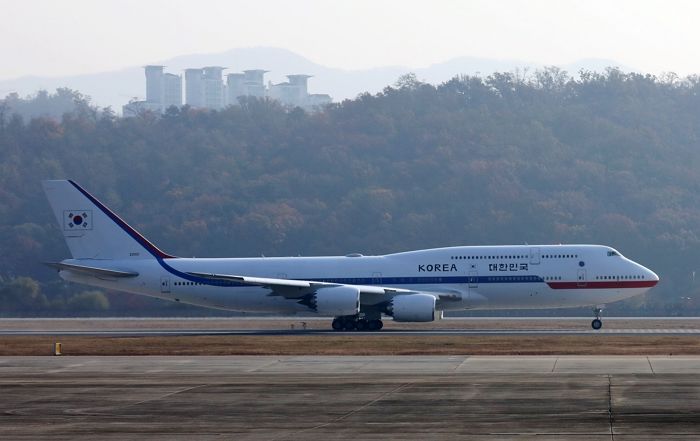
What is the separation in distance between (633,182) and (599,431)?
119 metres

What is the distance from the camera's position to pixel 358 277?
5597 centimetres

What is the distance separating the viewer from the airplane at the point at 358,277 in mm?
54219

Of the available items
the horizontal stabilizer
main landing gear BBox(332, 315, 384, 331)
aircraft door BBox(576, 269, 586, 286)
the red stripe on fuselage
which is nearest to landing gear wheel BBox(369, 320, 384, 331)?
main landing gear BBox(332, 315, 384, 331)

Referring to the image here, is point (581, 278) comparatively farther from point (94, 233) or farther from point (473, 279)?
point (94, 233)

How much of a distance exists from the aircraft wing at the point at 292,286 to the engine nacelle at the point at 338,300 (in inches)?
23.0

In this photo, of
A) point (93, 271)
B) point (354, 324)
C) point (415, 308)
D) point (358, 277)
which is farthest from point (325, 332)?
point (93, 271)

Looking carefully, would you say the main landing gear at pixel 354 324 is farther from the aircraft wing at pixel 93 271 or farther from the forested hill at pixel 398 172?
the forested hill at pixel 398 172

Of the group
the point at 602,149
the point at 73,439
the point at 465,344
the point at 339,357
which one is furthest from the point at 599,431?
the point at 602,149

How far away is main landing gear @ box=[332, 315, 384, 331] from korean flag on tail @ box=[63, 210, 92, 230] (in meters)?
12.7

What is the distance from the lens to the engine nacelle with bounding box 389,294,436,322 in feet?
175

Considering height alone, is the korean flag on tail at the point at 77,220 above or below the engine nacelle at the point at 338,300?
above

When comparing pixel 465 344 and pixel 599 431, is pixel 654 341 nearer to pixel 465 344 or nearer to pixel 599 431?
pixel 465 344

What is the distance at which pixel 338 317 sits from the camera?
2178 inches

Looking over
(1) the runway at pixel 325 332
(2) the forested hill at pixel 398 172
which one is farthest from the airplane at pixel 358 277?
(2) the forested hill at pixel 398 172
